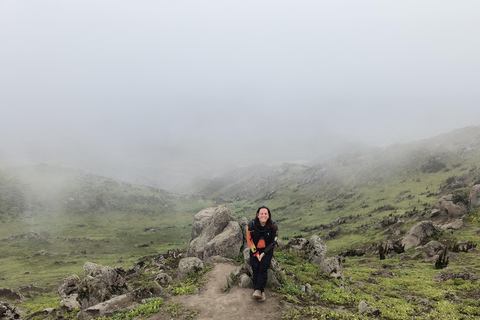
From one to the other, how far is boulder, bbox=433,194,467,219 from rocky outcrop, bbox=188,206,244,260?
42.7 meters

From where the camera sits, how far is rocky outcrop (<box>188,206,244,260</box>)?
23.4 meters

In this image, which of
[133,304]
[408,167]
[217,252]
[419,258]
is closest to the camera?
[133,304]

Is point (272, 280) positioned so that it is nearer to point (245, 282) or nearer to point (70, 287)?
Result: point (245, 282)

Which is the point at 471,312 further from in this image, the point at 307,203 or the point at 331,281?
the point at 307,203

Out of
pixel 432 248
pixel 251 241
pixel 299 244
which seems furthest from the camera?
pixel 432 248

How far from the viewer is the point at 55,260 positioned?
183 ft

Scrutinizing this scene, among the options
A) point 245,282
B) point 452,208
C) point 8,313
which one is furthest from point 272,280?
point 452,208

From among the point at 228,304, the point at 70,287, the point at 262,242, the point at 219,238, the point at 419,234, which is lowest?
the point at 419,234

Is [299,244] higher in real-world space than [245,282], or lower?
lower

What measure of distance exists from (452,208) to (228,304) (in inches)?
2006

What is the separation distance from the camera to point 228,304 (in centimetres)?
1217

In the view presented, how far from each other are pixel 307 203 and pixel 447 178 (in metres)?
Answer: 62.1

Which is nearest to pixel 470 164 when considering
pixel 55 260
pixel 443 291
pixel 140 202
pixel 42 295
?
pixel 443 291

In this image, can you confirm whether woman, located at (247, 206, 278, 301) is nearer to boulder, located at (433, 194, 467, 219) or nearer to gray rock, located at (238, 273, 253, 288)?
gray rock, located at (238, 273, 253, 288)
